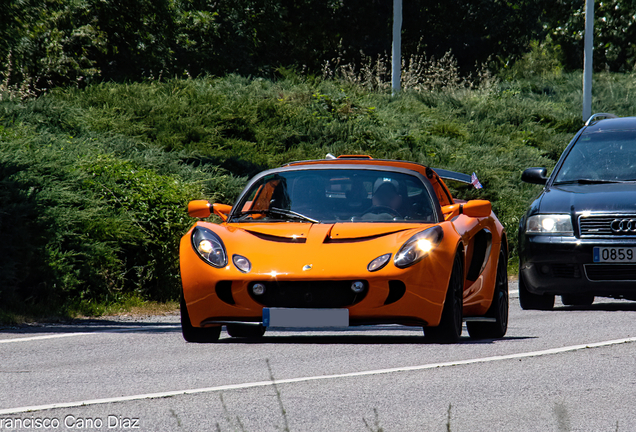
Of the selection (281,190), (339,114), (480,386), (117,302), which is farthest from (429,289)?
(339,114)

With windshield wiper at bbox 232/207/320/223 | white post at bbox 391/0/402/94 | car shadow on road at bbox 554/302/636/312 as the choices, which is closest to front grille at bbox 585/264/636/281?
car shadow on road at bbox 554/302/636/312

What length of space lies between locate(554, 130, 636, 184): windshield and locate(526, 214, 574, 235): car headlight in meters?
0.84

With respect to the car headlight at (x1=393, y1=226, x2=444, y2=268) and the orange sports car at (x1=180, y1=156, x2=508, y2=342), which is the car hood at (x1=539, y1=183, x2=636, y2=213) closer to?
the orange sports car at (x1=180, y1=156, x2=508, y2=342)

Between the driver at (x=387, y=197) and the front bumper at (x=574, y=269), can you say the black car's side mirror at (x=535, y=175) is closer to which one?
the front bumper at (x=574, y=269)

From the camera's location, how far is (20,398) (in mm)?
6320

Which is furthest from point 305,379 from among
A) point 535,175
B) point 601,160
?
point 601,160

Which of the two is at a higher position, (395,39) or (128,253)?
(395,39)

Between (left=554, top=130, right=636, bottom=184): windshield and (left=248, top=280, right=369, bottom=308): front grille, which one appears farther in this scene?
(left=554, top=130, right=636, bottom=184): windshield

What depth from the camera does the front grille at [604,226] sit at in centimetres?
1008

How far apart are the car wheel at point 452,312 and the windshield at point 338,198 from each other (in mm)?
562

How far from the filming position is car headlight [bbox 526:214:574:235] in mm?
10328

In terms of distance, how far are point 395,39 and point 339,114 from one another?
6575mm

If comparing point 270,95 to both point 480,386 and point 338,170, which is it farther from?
point 480,386

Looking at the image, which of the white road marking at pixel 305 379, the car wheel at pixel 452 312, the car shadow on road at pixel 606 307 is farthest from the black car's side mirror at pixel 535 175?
the car wheel at pixel 452 312
